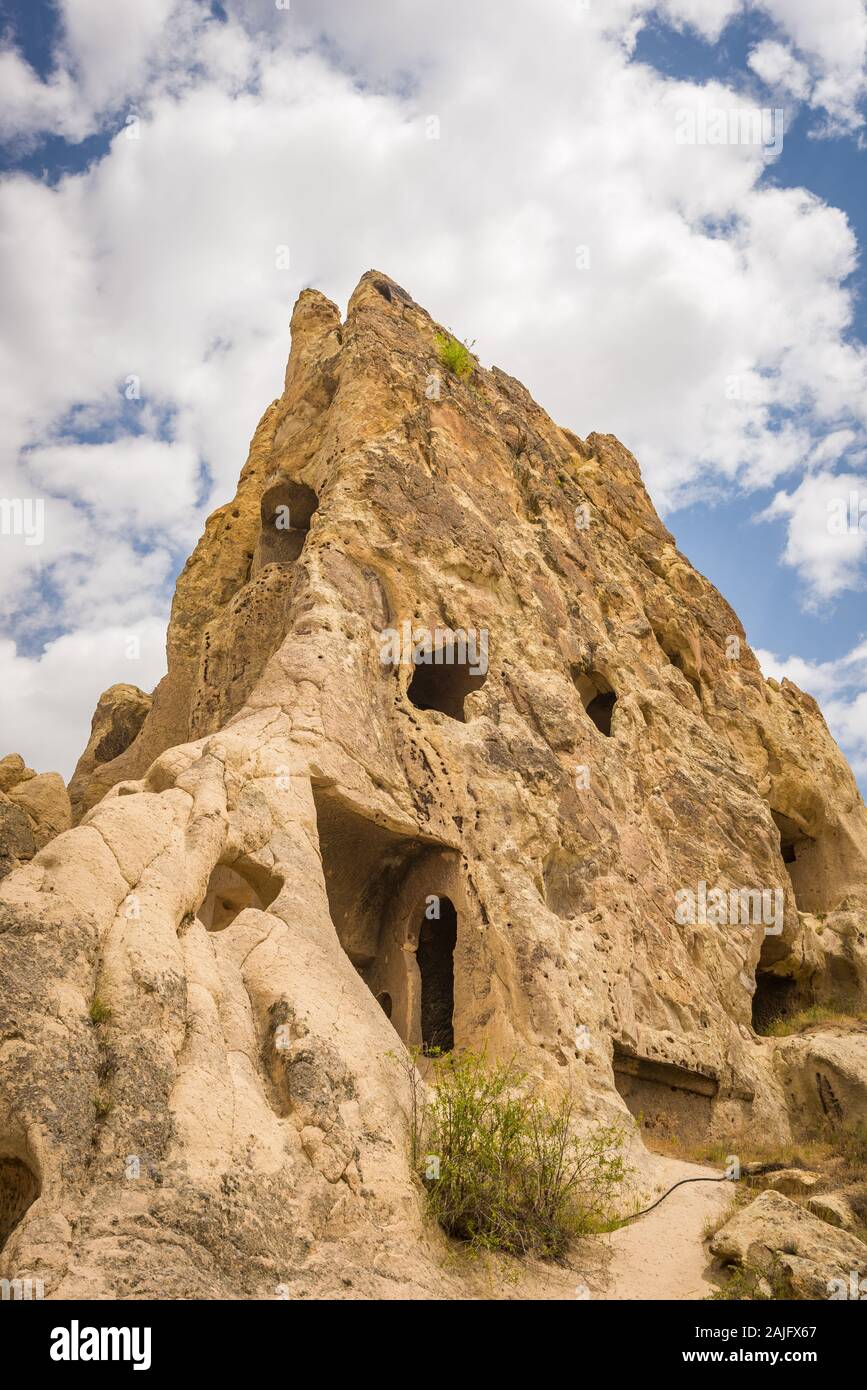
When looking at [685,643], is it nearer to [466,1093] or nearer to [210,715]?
[210,715]

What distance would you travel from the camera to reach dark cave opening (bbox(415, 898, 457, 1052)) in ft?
34.6

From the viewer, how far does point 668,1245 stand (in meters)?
7.18

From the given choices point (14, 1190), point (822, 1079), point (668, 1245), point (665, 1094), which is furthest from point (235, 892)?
point (822, 1079)

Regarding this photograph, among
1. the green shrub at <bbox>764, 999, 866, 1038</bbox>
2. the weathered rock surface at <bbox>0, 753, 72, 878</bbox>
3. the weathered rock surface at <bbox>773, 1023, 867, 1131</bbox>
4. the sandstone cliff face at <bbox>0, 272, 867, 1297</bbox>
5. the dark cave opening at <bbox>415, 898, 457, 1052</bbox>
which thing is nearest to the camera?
the sandstone cliff face at <bbox>0, 272, 867, 1297</bbox>

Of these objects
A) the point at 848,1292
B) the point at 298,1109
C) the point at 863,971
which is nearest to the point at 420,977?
the point at 298,1109

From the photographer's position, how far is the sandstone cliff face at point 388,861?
16.6 feet

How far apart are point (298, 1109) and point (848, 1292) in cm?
317

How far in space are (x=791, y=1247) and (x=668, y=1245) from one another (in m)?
1.26

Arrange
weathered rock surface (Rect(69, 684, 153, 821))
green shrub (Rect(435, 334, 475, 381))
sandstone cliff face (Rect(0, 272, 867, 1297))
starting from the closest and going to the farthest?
sandstone cliff face (Rect(0, 272, 867, 1297)) → green shrub (Rect(435, 334, 475, 381)) → weathered rock surface (Rect(69, 684, 153, 821))

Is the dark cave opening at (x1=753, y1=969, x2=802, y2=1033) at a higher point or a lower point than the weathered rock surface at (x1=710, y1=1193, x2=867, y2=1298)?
higher

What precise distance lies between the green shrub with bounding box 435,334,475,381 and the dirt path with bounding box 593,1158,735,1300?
11482mm

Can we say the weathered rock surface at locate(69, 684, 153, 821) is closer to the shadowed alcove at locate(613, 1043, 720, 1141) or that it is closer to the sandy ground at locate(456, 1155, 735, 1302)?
the shadowed alcove at locate(613, 1043, 720, 1141)

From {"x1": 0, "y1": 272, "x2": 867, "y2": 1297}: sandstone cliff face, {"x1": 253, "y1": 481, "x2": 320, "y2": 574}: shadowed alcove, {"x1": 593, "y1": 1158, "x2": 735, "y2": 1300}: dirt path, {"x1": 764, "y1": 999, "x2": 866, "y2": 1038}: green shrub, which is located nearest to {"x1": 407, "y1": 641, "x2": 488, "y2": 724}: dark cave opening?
{"x1": 0, "y1": 272, "x2": 867, "y2": 1297}: sandstone cliff face

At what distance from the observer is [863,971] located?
16125 mm
